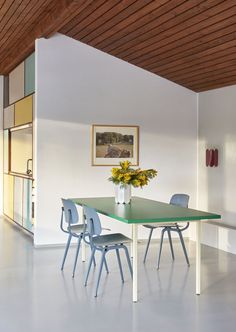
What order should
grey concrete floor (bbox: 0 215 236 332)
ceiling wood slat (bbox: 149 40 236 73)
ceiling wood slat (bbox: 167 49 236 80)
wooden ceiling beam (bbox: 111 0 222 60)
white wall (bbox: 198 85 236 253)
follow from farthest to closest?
white wall (bbox: 198 85 236 253), ceiling wood slat (bbox: 167 49 236 80), ceiling wood slat (bbox: 149 40 236 73), wooden ceiling beam (bbox: 111 0 222 60), grey concrete floor (bbox: 0 215 236 332)

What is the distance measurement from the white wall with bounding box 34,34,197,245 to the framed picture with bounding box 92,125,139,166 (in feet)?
0.31

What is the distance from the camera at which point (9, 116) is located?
29.9ft

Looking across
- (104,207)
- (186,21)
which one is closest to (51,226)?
(104,207)

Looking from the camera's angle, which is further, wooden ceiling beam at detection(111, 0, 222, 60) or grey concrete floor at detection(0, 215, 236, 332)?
wooden ceiling beam at detection(111, 0, 222, 60)

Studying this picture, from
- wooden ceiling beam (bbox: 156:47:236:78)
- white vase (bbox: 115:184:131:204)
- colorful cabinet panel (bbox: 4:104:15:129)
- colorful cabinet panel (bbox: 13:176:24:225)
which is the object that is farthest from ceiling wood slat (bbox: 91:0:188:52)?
colorful cabinet panel (bbox: 13:176:24:225)

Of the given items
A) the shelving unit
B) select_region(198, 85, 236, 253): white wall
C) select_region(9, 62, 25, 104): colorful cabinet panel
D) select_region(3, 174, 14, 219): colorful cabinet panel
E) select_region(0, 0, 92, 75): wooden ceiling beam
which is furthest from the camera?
select_region(3, 174, 14, 219): colorful cabinet panel

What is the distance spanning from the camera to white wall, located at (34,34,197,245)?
6.94 metres

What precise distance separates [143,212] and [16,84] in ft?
15.4

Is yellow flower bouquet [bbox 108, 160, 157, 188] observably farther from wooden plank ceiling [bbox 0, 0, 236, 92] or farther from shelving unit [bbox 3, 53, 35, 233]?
shelving unit [bbox 3, 53, 35, 233]

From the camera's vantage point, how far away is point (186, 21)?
5.32 m

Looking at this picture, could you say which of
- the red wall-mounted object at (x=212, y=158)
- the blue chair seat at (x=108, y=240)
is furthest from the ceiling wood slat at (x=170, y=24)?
the blue chair seat at (x=108, y=240)

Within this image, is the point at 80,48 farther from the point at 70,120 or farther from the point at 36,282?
the point at 36,282

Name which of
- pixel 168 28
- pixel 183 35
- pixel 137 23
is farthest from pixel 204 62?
pixel 137 23

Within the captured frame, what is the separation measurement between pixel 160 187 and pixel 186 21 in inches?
119
